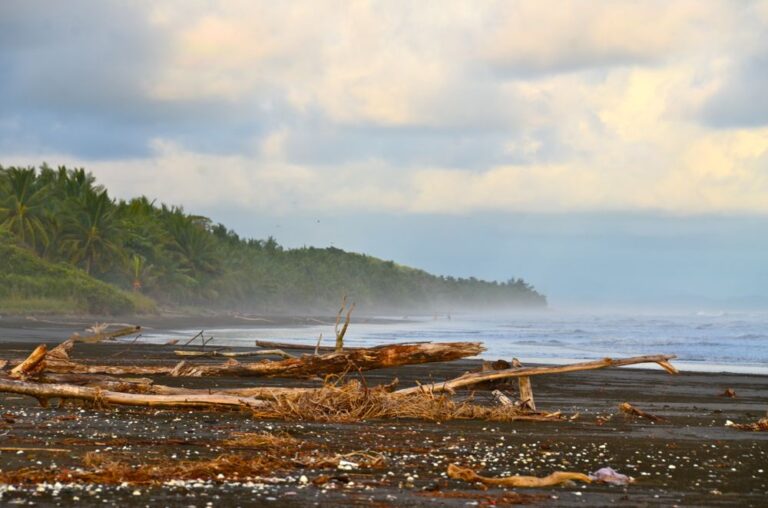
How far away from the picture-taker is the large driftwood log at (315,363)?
1833 cm

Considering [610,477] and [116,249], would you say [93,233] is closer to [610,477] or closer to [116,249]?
[116,249]

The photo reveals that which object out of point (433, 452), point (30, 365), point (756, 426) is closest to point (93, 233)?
point (30, 365)

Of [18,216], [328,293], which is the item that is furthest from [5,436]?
[328,293]

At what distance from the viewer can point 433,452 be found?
452 inches

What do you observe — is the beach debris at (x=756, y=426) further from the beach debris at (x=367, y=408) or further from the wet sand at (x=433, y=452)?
the beach debris at (x=367, y=408)

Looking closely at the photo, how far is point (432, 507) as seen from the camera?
8094mm

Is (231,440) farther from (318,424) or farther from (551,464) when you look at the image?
(551,464)

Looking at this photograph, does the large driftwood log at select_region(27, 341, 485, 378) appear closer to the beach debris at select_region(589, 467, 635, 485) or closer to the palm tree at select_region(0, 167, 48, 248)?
the beach debris at select_region(589, 467, 635, 485)

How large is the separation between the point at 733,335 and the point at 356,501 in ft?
180

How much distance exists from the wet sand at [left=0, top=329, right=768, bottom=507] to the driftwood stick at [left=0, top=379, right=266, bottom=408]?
168 mm

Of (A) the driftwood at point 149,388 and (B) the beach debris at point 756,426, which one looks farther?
(A) the driftwood at point 149,388

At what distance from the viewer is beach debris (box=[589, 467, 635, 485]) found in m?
9.64

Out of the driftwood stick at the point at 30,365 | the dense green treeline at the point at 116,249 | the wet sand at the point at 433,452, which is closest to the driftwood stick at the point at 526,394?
the wet sand at the point at 433,452

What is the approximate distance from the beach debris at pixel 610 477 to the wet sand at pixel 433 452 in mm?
186
